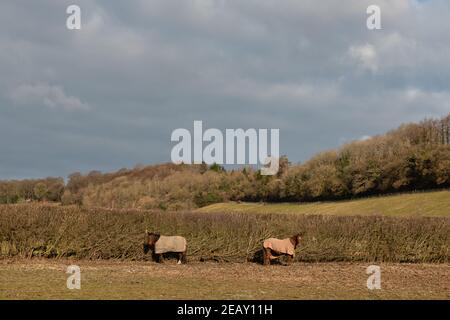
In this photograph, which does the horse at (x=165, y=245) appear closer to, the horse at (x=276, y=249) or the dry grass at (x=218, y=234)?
the dry grass at (x=218, y=234)

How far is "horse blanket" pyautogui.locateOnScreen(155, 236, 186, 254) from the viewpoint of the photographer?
21.6 metres

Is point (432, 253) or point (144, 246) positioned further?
point (432, 253)

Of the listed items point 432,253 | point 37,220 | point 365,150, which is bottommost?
point 432,253

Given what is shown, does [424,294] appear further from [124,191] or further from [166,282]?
[124,191]

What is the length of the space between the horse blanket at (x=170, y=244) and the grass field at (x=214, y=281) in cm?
64

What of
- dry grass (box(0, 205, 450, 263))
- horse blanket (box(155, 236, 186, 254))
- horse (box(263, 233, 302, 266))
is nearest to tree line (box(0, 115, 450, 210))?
dry grass (box(0, 205, 450, 263))

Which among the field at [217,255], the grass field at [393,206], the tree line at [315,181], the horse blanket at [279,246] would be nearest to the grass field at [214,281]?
the field at [217,255]

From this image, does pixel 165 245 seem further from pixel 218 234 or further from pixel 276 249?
pixel 276 249

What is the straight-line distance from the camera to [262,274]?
1906 centimetres

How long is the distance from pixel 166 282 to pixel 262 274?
4.38 m

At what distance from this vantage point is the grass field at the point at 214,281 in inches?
526

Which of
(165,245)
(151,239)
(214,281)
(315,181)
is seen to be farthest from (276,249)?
(315,181)
